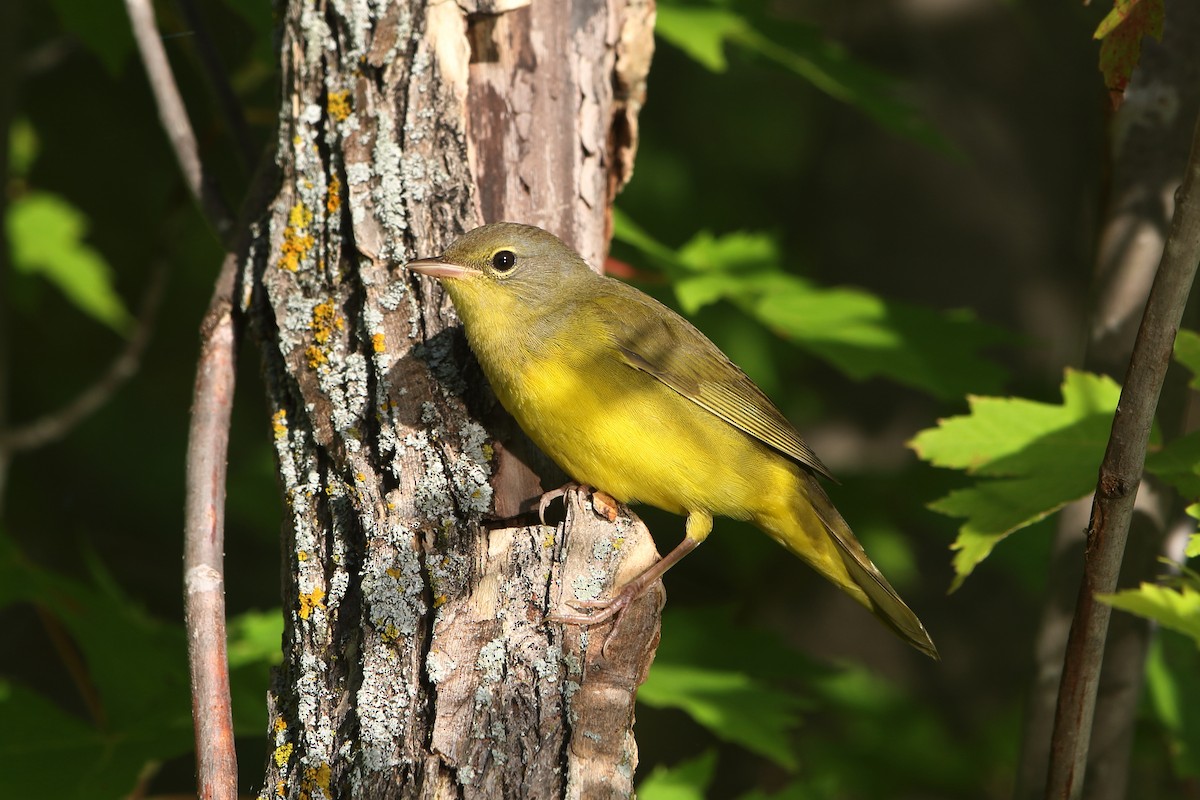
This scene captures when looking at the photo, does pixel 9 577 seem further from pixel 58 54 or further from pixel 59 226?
pixel 58 54

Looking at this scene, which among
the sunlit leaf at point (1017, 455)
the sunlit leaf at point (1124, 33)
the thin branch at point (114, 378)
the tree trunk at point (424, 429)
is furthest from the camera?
the thin branch at point (114, 378)

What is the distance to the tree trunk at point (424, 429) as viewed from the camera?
2.41m

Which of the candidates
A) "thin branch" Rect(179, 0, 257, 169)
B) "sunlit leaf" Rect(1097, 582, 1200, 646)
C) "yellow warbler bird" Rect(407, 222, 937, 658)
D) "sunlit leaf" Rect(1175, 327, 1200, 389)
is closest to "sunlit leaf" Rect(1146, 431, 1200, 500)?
"sunlit leaf" Rect(1175, 327, 1200, 389)

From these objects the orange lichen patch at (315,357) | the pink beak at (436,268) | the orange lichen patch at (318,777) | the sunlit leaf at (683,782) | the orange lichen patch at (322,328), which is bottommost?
the sunlit leaf at (683,782)

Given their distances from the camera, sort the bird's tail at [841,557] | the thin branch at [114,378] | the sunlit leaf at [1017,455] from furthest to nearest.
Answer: the thin branch at [114,378] < the bird's tail at [841,557] < the sunlit leaf at [1017,455]

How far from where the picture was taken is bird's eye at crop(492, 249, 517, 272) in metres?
3.26

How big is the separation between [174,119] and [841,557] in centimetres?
252

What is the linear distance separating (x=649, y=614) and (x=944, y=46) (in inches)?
205

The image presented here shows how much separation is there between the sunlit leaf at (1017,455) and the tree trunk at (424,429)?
779 millimetres

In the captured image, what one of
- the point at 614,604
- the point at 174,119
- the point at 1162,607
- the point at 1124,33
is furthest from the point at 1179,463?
the point at 174,119

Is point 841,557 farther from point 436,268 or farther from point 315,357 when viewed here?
point 315,357

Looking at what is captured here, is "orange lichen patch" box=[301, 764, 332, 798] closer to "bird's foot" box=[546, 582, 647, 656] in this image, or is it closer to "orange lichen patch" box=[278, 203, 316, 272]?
"bird's foot" box=[546, 582, 647, 656]

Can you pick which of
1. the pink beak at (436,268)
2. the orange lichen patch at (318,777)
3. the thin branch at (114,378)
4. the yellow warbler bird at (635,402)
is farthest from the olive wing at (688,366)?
the thin branch at (114,378)

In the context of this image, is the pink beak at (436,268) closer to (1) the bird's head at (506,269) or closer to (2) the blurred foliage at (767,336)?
(1) the bird's head at (506,269)
